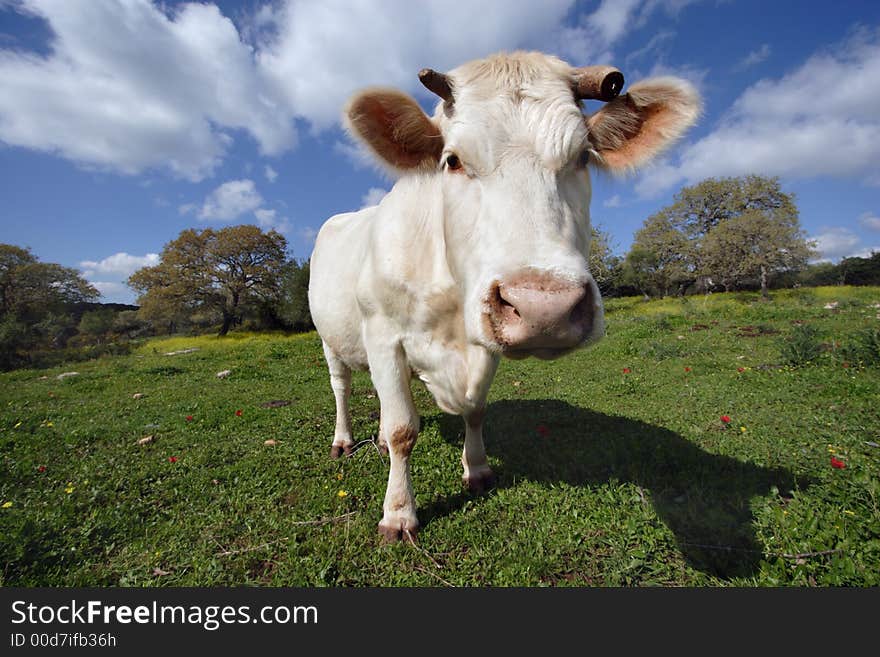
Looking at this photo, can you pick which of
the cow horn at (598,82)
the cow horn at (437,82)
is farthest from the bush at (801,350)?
the cow horn at (437,82)

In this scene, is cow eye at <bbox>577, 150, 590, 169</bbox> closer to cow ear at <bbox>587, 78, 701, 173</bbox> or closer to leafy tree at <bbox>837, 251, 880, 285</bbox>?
cow ear at <bbox>587, 78, 701, 173</bbox>

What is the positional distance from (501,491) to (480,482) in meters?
0.22

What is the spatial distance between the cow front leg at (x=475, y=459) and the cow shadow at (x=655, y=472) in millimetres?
116

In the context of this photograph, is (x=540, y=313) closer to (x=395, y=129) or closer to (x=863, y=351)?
(x=395, y=129)

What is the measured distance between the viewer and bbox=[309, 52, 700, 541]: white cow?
1675 millimetres

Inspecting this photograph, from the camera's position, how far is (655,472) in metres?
3.34

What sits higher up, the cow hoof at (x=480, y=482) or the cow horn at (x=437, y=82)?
the cow horn at (x=437, y=82)

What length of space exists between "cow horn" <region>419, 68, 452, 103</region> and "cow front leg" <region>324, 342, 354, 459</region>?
10.2ft

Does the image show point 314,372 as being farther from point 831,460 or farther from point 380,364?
point 831,460

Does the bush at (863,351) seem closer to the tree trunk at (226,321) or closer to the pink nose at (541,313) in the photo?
the pink nose at (541,313)

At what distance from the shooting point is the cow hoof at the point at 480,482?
3.33 meters

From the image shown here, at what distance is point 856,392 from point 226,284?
130 ft

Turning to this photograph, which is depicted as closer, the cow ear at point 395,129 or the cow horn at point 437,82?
the cow horn at point 437,82

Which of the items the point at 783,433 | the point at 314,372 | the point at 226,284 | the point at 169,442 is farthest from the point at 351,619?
the point at 226,284
